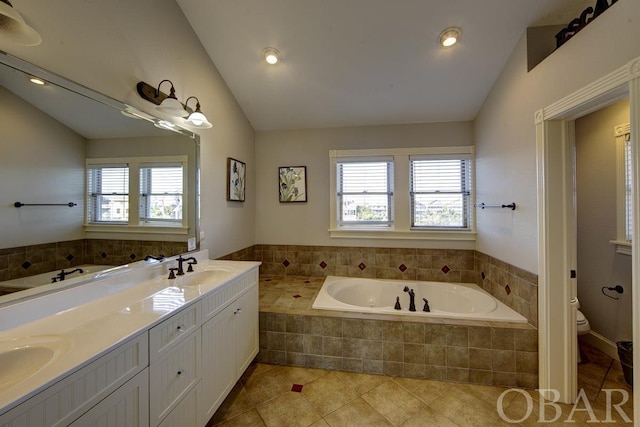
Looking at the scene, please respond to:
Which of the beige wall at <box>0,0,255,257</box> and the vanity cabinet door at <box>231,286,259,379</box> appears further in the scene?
the vanity cabinet door at <box>231,286,259,379</box>

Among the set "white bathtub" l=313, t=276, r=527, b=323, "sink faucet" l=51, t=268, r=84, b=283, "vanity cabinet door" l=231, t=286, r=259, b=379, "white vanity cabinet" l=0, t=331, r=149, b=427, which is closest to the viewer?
"white vanity cabinet" l=0, t=331, r=149, b=427

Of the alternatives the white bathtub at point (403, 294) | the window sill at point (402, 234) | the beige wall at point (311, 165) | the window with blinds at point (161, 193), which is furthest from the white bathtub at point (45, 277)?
the window sill at point (402, 234)

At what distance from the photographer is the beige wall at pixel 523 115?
1.33m

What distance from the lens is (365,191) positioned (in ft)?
10.2

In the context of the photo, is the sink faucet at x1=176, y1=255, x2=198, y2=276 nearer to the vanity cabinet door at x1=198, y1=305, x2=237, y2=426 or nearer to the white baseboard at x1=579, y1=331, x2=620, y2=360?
the vanity cabinet door at x1=198, y1=305, x2=237, y2=426

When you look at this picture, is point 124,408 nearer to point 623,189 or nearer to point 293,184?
point 293,184

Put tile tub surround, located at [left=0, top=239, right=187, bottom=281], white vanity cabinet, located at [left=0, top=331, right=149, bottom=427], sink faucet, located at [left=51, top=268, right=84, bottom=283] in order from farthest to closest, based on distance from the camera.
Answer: sink faucet, located at [left=51, top=268, right=84, bottom=283]
tile tub surround, located at [left=0, top=239, right=187, bottom=281]
white vanity cabinet, located at [left=0, top=331, right=149, bottom=427]

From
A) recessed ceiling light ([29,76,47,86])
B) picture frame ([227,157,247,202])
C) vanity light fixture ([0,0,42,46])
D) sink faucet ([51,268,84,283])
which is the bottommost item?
sink faucet ([51,268,84,283])

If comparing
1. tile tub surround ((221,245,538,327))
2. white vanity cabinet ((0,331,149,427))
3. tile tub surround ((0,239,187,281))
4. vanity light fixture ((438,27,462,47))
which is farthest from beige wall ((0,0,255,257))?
vanity light fixture ((438,27,462,47))

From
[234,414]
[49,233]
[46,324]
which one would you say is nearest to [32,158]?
[49,233]

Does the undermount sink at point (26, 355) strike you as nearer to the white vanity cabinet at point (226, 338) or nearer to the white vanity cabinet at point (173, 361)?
the white vanity cabinet at point (173, 361)

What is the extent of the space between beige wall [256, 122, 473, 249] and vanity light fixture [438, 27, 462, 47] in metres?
1.00

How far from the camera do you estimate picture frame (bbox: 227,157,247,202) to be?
8.60ft
